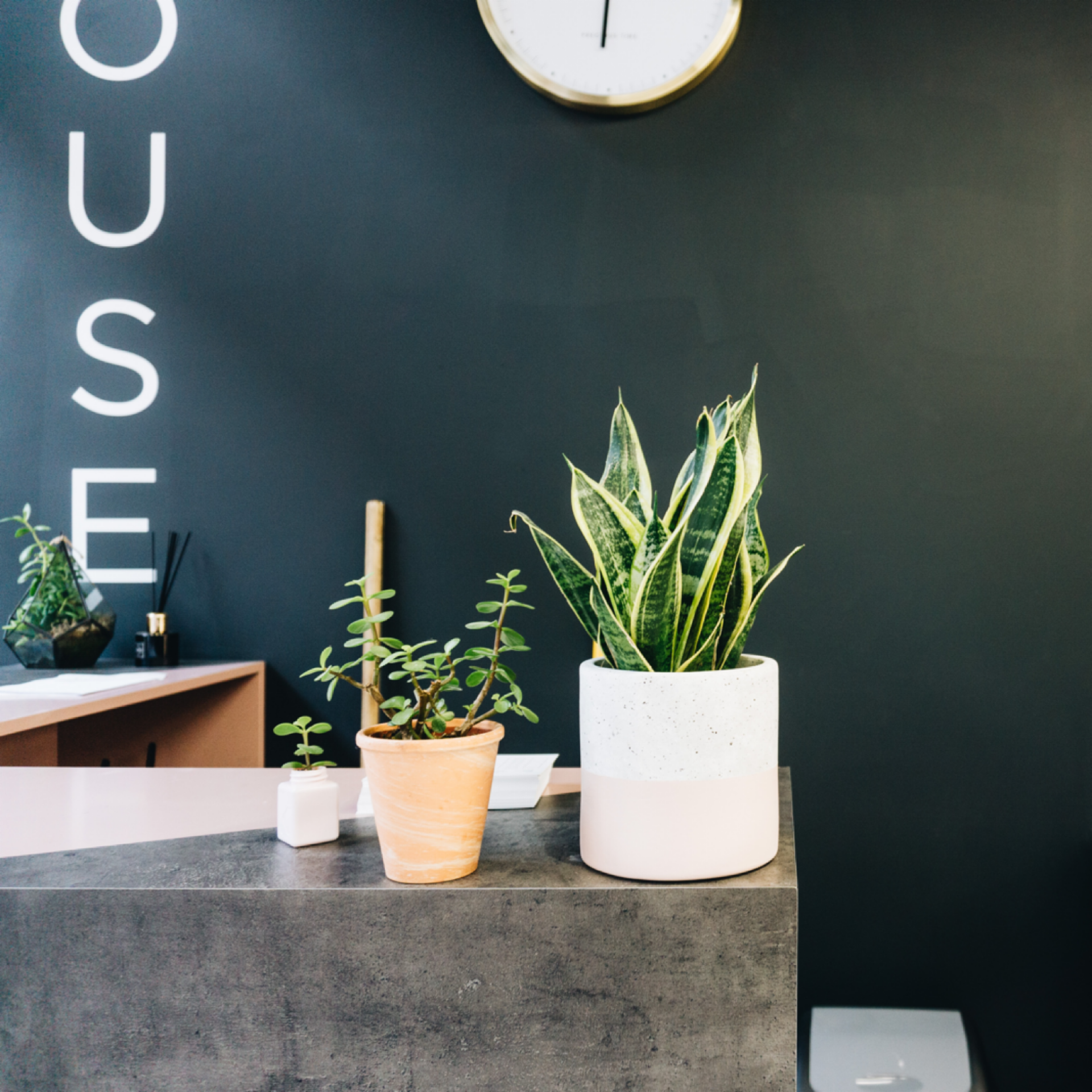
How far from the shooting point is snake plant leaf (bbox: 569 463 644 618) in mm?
772

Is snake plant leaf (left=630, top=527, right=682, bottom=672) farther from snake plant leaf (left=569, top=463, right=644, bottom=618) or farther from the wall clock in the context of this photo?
the wall clock

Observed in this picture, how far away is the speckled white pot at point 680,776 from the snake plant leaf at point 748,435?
180 millimetres

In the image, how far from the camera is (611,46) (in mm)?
2125

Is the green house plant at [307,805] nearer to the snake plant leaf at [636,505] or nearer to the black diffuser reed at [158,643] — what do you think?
the snake plant leaf at [636,505]

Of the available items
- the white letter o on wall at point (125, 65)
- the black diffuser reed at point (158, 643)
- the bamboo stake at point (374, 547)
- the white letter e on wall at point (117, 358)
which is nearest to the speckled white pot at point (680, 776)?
the bamboo stake at point (374, 547)

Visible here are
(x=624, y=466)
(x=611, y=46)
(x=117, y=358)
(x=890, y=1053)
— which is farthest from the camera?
(x=117, y=358)

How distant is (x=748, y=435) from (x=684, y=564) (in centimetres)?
14

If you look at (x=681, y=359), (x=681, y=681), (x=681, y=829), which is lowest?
(x=681, y=829)

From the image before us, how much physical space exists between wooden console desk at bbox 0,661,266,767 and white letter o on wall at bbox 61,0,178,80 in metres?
1.57

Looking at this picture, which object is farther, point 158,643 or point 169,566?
point 169,566

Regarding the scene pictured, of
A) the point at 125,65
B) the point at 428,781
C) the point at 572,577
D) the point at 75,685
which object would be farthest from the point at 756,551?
the point at 125,65

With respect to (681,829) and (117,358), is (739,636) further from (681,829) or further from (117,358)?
(117,358)

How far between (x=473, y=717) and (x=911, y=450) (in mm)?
1631

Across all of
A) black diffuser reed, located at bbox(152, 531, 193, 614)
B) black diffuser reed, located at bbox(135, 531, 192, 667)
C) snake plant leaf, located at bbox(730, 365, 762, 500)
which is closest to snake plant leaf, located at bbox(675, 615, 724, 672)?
snake plant leaf, located at bbox(730, 365, 762, 500)
